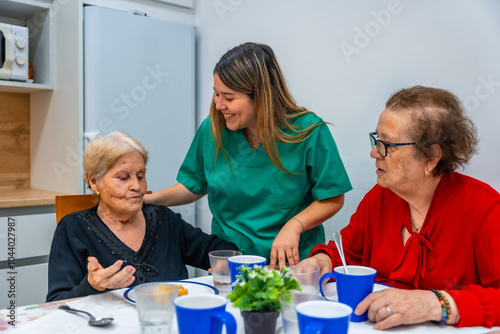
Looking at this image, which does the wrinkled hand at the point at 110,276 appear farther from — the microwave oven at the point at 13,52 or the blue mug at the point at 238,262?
the microwave oven at the point at 13,52

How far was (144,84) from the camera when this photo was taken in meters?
2.52

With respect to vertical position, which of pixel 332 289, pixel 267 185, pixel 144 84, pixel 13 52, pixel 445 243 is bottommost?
pixel 332 289

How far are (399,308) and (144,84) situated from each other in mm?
1975

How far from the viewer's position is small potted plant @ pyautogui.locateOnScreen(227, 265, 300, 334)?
2.53ft

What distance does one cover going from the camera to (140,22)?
249 cm

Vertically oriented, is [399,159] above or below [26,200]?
above

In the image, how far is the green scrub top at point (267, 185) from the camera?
62.9 inches

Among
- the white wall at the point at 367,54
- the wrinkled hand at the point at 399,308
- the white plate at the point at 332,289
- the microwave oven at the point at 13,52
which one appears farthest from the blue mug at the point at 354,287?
the microwave oven at the point at 13,52

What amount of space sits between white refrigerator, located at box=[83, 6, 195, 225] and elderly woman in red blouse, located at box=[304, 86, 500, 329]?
1.51 m

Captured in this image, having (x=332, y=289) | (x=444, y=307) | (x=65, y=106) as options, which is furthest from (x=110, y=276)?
(x=65, y=106)

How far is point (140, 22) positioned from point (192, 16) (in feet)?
1.41

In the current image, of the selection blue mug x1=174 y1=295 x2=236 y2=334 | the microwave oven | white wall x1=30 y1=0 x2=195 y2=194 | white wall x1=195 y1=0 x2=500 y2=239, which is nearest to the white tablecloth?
blue mug x1=174 y1=295 x2=236 y2=334

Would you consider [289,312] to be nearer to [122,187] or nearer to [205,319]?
[205,319]

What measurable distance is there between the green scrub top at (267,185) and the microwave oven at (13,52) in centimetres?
123
